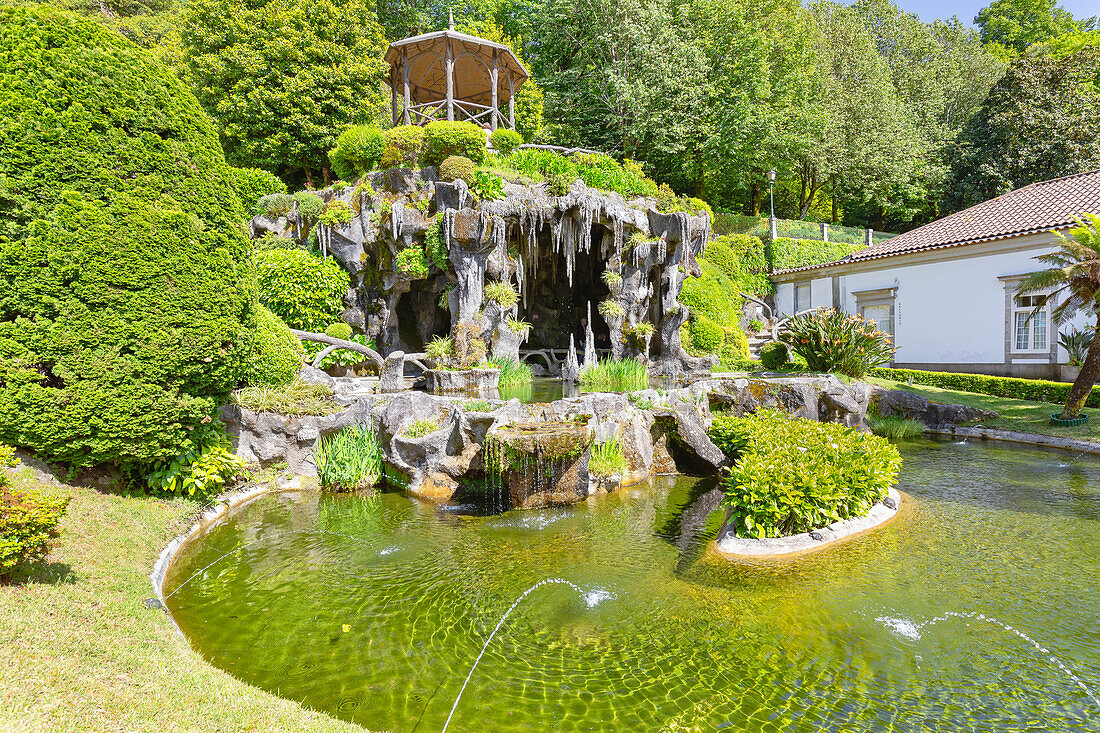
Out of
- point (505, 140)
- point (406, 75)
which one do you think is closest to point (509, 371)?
point (505, 140)

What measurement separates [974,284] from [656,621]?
2326 centimetres

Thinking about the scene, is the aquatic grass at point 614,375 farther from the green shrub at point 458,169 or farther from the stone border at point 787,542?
the stone border at point 787,542

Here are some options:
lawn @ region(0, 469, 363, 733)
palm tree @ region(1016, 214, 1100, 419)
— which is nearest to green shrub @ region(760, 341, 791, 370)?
palm tree @ region(1016, 214, 1100, 419)

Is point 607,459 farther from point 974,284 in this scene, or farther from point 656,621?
point 974,284

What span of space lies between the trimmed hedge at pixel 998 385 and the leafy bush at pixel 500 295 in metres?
11.8

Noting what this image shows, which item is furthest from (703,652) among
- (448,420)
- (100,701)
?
(448,420)

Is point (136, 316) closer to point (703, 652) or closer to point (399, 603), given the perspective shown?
point (399, 603)

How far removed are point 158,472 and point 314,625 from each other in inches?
182

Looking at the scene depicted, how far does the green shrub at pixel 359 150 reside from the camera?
728 inches

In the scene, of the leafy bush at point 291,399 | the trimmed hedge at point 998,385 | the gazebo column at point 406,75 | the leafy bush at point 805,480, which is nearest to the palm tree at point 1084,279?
the trimmed hedge at point 998,385

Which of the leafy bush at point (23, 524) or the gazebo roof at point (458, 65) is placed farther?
the gazebo roof at point (458, 65)

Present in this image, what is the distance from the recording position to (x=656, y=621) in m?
5.14

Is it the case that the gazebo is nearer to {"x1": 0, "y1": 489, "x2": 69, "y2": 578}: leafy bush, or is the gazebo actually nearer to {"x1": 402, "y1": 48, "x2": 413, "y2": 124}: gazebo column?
{"x1": 402, "y1": 48, "x2": 413, "y2": 124}: gazebo column

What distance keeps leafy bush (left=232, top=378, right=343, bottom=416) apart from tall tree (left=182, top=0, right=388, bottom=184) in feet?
55.8
